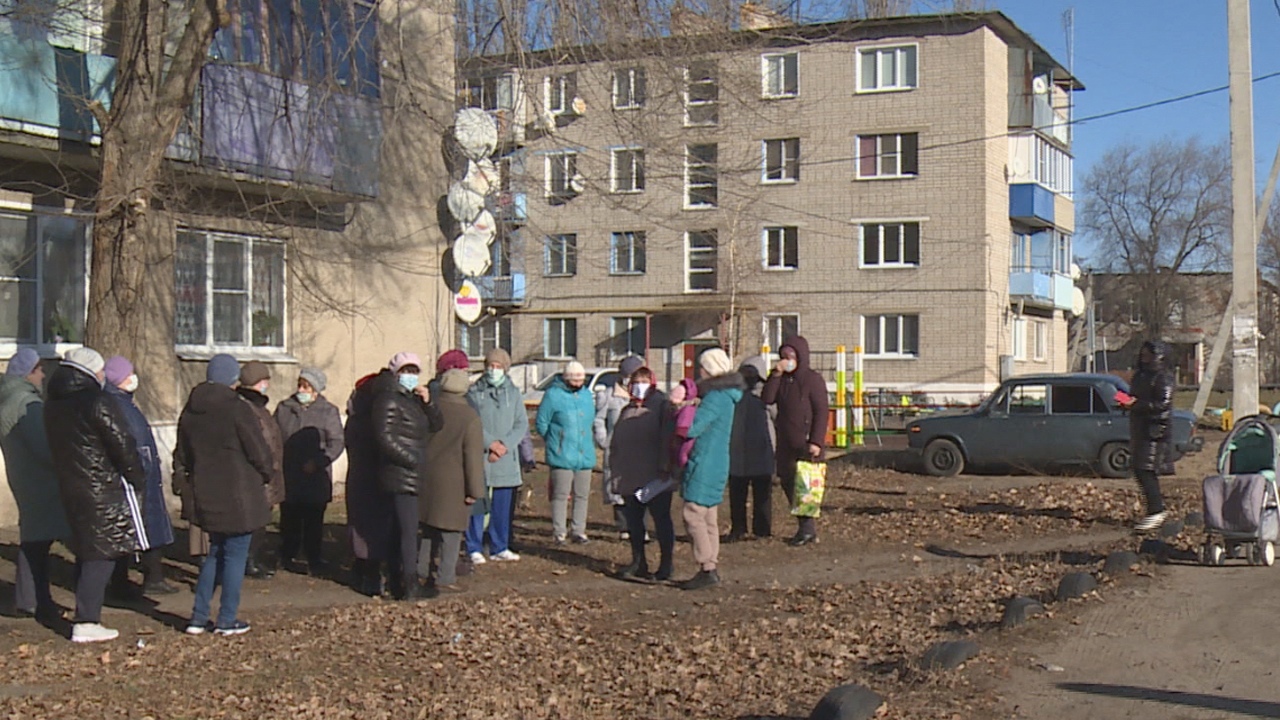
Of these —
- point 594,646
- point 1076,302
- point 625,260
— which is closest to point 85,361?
point 594,646

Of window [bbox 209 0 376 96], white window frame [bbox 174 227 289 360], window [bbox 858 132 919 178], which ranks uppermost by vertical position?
window [bbox 858 132 919 178]

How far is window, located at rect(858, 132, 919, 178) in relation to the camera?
42.5m

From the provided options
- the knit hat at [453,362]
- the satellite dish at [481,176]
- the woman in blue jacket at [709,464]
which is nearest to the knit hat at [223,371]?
the knit hat at [453,362]

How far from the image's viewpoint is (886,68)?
140ft

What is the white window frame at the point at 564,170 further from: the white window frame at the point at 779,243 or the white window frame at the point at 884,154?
the white window frame at the point at 779,243

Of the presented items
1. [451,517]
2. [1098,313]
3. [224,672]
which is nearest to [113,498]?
[224,672]

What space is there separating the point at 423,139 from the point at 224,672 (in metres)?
11.5

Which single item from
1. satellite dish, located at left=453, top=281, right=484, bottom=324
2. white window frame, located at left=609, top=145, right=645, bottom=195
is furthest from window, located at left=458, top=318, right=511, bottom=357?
white window frame, located at left=609, top=145, right=645, bottom=195

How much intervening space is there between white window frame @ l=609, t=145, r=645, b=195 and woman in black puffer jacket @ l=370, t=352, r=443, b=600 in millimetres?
5604

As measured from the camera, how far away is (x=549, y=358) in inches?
1869

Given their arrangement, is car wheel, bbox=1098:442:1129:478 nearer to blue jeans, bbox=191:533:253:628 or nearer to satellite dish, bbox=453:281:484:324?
satellite dish, bbox=453:281:484:324

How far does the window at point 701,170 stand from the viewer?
14.7m

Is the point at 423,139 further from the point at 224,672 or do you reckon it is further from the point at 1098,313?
the point at 1098,313

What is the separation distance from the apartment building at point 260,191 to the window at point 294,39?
33 millimetres
